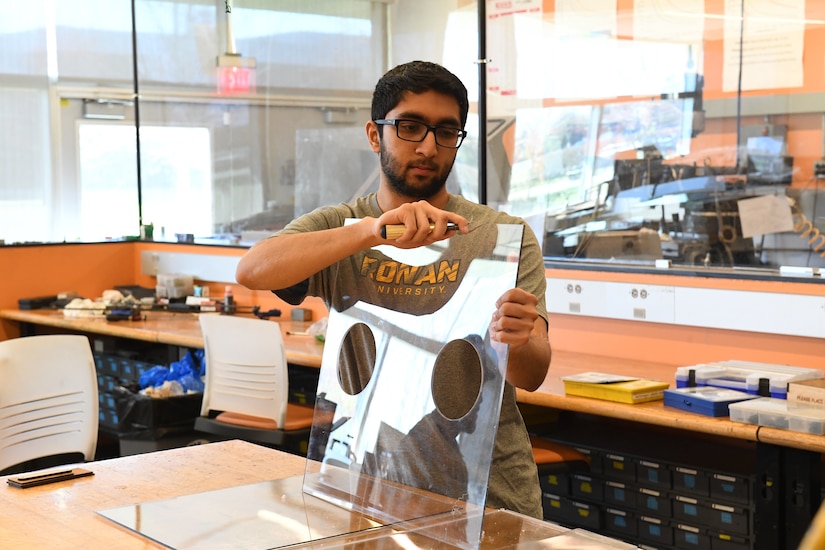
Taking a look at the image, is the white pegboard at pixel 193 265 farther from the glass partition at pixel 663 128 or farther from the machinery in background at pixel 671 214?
the machinery in background at pixel 671 214

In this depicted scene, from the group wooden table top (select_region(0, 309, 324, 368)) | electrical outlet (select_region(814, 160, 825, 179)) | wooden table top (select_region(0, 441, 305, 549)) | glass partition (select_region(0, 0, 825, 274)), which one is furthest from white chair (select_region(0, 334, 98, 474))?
electrical outlet (select_region(814, 160, 825, 179))

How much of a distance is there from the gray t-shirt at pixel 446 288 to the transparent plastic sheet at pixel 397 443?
0.05ft

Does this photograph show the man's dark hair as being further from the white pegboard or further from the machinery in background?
the white pegboard

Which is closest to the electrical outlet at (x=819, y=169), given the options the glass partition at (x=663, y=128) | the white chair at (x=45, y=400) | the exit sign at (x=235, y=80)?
the glass partition at (x=663, y=128)

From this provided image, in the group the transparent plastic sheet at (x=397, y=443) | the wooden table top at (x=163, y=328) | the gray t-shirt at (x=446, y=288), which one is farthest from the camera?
the wooden table top at (x=163, y=328)

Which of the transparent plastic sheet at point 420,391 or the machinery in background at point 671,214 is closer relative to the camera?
the transparent plastic sheet at point 420,391

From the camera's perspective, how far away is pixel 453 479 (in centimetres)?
160

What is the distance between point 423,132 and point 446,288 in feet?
1.41

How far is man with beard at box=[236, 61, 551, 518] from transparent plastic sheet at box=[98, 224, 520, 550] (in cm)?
3

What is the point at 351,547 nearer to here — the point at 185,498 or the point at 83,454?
the point at 185,498

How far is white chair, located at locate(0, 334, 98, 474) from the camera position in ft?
10.3

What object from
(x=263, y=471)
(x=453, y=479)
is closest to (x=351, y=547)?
(x=453, y=479)

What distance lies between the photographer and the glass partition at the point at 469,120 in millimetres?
3604

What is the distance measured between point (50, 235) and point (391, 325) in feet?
18.4
